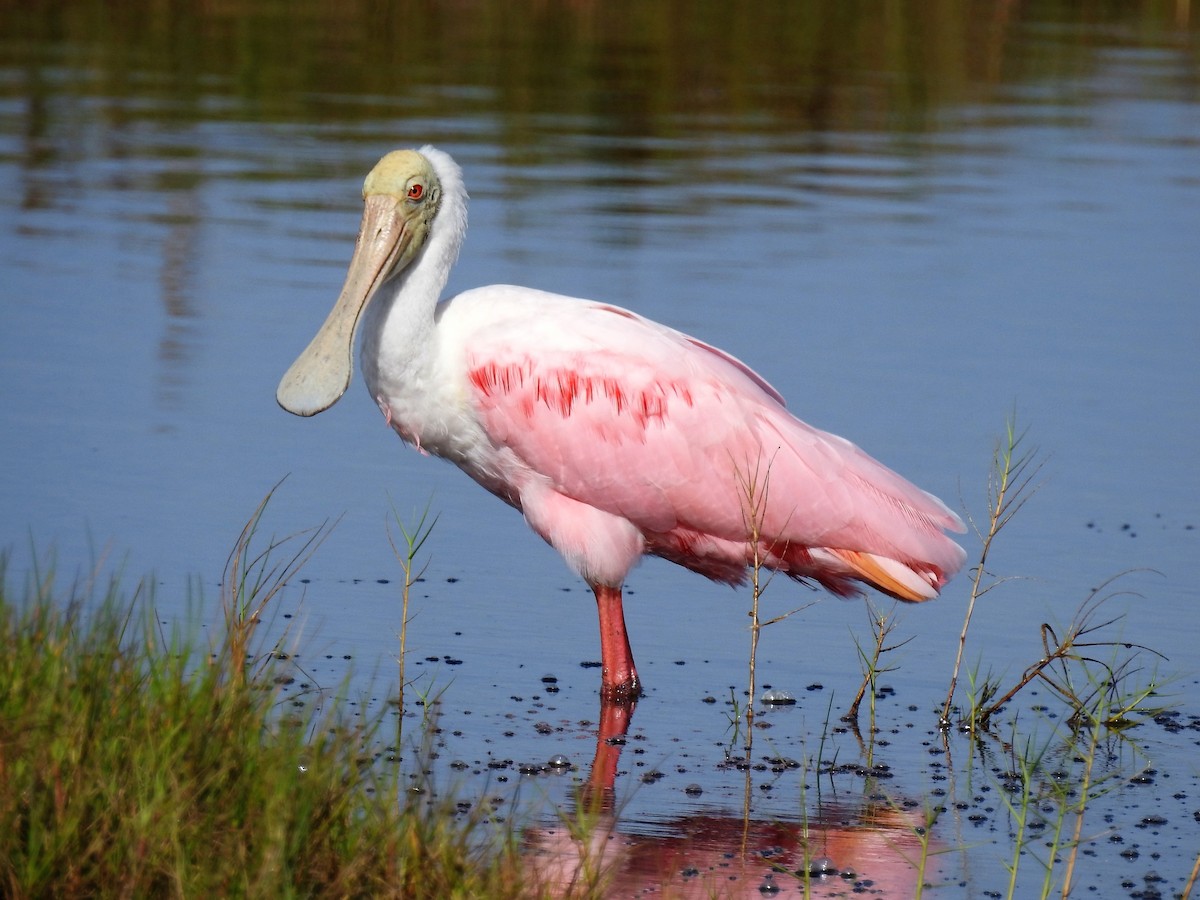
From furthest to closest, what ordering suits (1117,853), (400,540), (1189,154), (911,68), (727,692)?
1. (911,68)
2. (1189,154)
3. (400,540)
4. (727,692)
5. (1117,853)

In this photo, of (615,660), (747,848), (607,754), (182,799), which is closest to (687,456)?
(615,660)

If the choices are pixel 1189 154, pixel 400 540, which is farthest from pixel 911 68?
pixel 400 540

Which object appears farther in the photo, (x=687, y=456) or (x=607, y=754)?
(x=687, y=456)

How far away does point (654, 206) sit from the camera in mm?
16109

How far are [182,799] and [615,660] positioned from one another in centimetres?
256

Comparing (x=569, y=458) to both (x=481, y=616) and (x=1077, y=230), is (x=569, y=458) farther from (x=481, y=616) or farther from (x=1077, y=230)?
(x=1077, y=230)

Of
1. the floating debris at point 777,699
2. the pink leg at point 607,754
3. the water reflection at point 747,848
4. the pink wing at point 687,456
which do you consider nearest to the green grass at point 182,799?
the water reflection at point 747,848

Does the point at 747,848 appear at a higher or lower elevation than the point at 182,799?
lower

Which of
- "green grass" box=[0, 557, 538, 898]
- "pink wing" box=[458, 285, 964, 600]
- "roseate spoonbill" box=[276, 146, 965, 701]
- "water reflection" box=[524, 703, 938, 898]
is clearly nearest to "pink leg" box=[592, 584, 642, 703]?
"roseate spoonbill" box=[276, 146, 965, 701]

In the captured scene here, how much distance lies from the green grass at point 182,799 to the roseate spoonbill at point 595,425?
6.99 ft

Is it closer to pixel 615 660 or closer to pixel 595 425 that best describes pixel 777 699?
pixel 615 660

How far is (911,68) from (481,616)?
1969 centimetres

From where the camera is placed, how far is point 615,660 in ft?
21.2

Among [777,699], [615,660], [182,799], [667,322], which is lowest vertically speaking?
Result: [777,699]
